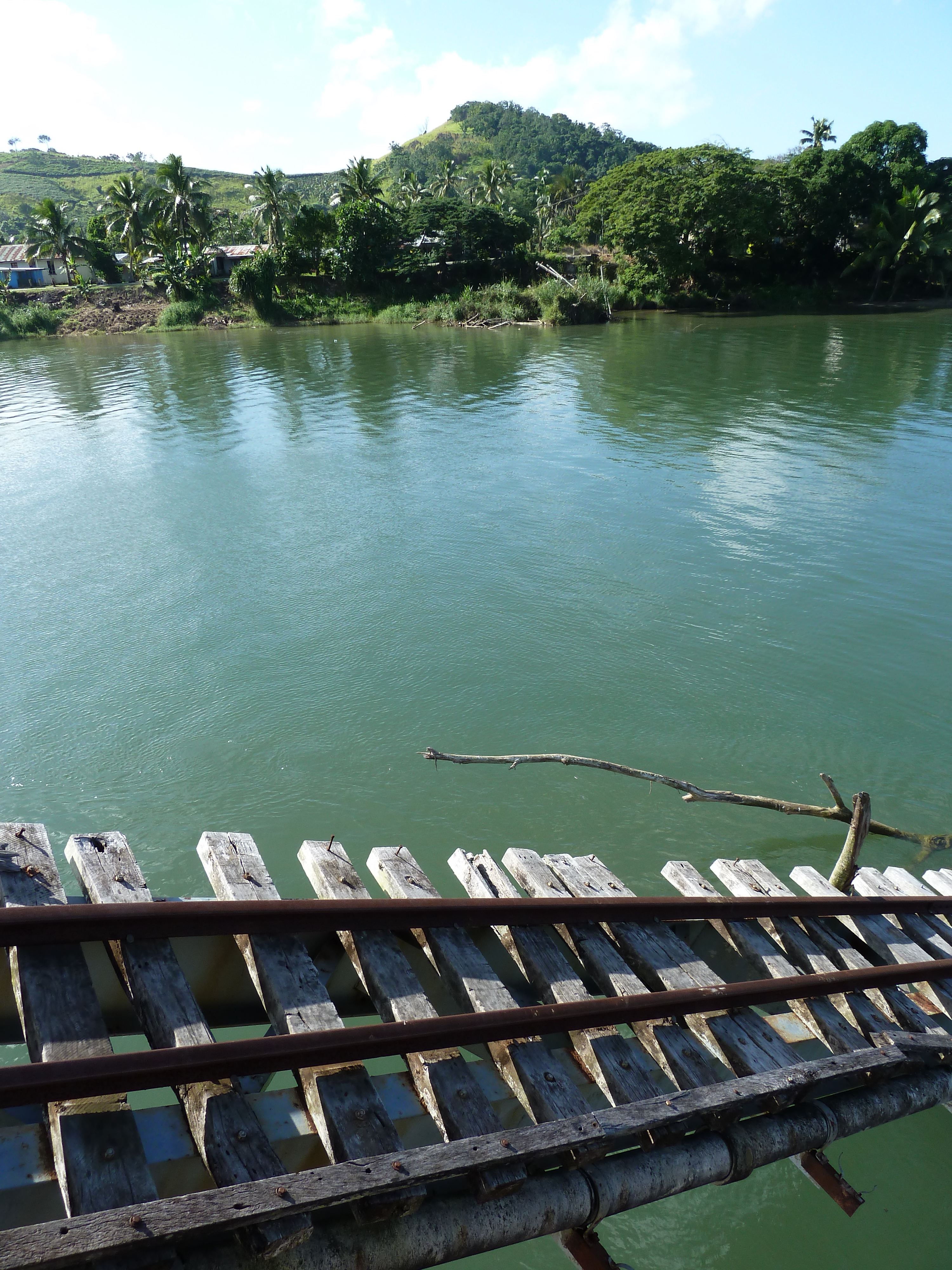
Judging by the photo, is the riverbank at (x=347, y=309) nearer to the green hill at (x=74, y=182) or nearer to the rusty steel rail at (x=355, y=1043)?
the rusty steel rail at (x=355, y=1043)

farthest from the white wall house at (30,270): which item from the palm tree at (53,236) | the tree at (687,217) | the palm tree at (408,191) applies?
the tree at (687,217)

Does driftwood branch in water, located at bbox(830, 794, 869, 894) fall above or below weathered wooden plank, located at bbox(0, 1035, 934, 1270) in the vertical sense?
below

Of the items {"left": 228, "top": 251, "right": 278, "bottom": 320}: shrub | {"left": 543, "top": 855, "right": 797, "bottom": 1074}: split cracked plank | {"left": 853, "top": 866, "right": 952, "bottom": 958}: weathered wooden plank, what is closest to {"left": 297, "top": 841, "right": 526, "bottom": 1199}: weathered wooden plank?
{"left": 543, "top": 855, "right": 797, "bottom": 1074}: split cracked plank

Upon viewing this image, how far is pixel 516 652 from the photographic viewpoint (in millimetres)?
8695

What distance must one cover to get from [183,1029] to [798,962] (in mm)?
2723

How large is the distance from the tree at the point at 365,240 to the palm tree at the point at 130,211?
1439 cm

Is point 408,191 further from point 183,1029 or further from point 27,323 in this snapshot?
point 183,1029

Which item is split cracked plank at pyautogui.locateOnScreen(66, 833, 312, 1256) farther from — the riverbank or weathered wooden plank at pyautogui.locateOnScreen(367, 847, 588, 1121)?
the riverbank

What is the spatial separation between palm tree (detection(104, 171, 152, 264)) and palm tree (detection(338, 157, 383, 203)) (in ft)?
43.4

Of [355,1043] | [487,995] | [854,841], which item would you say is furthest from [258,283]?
[355,1043]

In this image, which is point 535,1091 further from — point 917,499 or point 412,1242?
point 917,499

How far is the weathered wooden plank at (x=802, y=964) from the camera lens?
3.36 m

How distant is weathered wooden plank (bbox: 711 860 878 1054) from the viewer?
336cm

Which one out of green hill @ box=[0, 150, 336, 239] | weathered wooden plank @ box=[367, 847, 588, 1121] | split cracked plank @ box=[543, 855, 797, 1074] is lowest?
split cracked plank @ box=[543, 855, 797, 1074]
